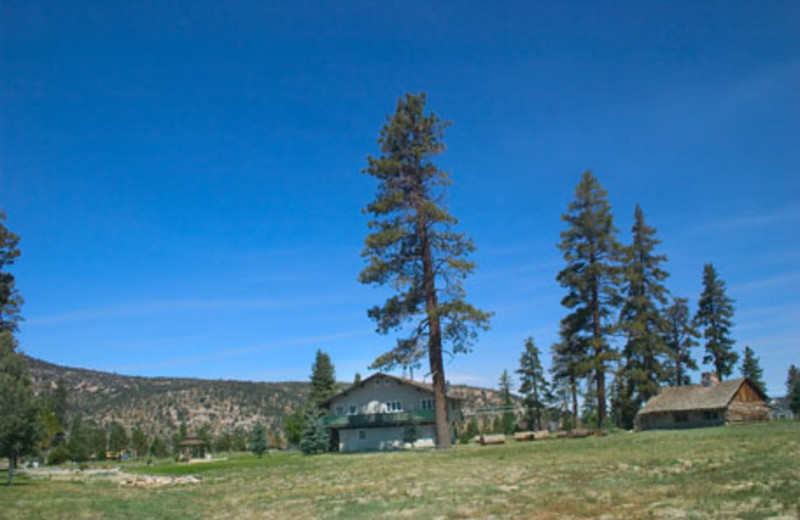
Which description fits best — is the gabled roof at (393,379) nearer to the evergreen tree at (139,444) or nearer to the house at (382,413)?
the house at (382,413)

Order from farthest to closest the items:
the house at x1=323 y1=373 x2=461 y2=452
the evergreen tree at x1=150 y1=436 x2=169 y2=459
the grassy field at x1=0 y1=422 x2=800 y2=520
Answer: the evergreen tree at x1=150 y1=436 x2=169 y2=459, the house at x1=323 y1=373 x2=461 y2=452, the grassy field at x1=0 y1=422 x2=800 y2=520

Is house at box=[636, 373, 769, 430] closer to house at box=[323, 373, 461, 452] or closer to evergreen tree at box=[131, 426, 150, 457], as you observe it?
house at box=[323, 373, 461, 452]

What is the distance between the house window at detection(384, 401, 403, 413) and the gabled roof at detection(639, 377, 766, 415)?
71.5ft

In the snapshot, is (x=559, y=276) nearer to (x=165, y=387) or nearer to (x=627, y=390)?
(x=627, y=390)

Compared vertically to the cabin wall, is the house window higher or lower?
higher

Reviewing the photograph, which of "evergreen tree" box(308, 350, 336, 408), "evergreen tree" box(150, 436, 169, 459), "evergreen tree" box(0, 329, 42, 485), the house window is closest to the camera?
"evergreen tree" box(0, 329, 42, 485)

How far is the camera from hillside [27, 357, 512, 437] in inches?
5433

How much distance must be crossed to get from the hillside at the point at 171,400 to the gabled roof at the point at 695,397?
83.8 metres

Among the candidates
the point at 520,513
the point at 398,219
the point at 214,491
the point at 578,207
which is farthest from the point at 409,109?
the point at 520,513

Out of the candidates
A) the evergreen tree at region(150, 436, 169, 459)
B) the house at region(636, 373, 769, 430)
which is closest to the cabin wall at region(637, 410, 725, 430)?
the house at region(636, 373, 769, 430)

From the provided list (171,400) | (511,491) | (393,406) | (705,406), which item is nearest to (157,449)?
(393,406)

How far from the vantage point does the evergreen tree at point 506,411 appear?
74.8 metres

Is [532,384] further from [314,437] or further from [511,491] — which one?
[511,491]

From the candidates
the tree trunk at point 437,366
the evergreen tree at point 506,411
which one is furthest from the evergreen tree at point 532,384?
the tree trunk at point 437,366
